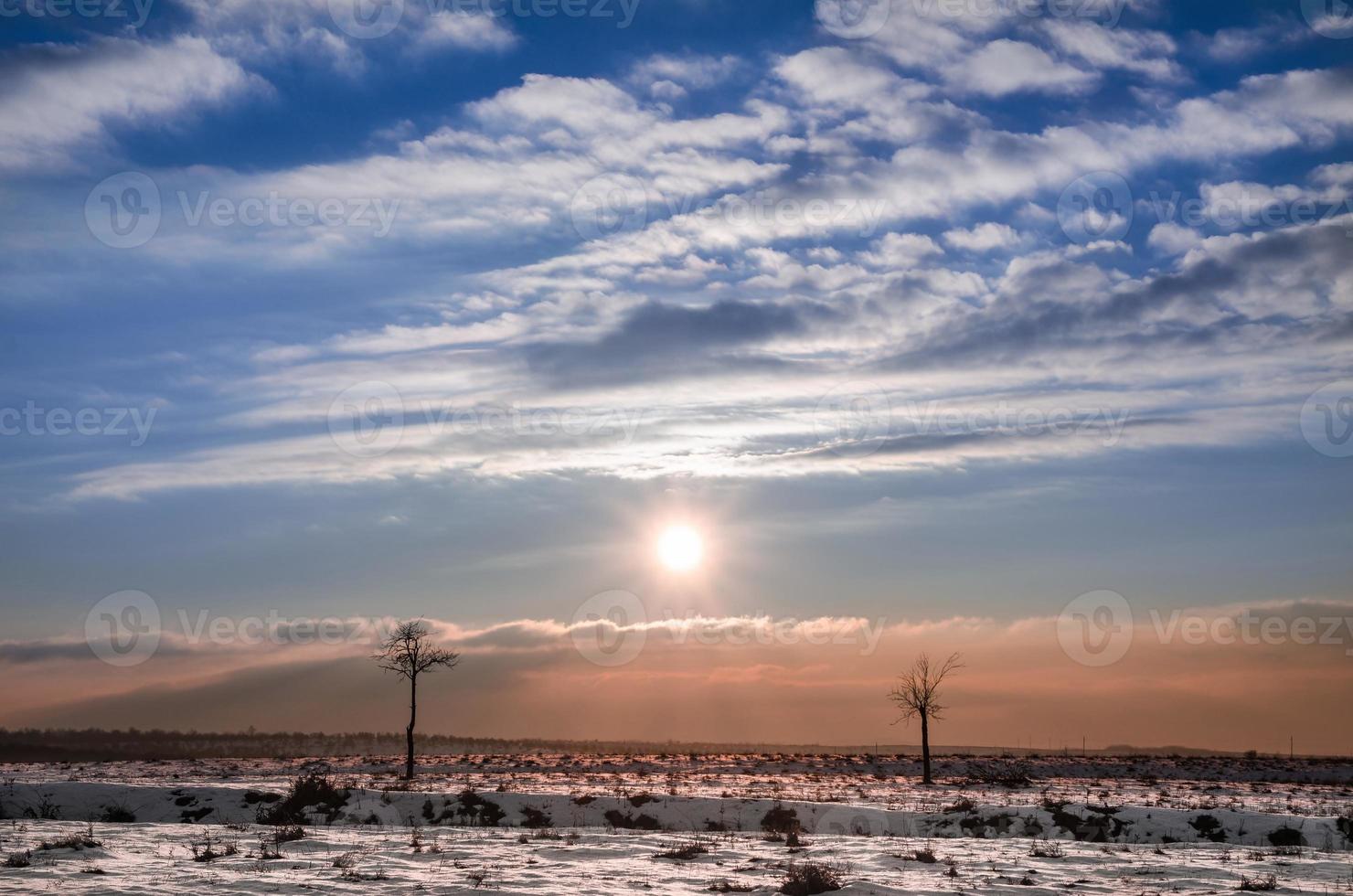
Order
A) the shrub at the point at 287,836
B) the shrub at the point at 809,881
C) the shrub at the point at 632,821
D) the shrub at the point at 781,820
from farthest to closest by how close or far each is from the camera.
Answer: the shrub at the point at 632,821 < the shrub at the point at 781,820 < the shrub at the point at 287,836 < the shrub at the point at 809,881

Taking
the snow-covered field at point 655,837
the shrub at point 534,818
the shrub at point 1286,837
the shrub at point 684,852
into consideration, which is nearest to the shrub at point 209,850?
the snow-covered field at point 655,837

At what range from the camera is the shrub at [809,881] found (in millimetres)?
17603

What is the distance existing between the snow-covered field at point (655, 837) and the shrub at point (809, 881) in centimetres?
34

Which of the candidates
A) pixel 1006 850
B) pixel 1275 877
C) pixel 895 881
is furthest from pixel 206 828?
pixel 1275 877

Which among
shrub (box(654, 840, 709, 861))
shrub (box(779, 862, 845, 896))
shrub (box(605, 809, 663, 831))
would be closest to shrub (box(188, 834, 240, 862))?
shrub (box(654, 840, 709, 861))

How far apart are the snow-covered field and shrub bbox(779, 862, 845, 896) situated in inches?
13.3

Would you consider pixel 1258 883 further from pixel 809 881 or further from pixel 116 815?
pixel 116 815

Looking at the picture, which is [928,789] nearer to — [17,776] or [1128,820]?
[1128,820]

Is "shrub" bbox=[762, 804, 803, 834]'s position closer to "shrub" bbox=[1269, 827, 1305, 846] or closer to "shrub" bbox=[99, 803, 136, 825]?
"shrub" bbox=[1269, 827, 1305, 846]

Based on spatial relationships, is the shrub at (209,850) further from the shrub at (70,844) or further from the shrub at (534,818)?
the shrub at (534,818)

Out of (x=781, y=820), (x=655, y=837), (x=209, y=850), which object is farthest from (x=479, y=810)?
(x=209, y=850)

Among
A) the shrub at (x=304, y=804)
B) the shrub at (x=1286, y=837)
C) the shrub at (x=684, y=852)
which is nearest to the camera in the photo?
the shrub at (x=684, y=852)

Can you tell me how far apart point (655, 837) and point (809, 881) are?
34.0ft

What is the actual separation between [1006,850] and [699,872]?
9035 millimetres
